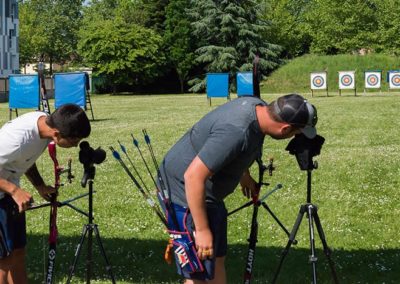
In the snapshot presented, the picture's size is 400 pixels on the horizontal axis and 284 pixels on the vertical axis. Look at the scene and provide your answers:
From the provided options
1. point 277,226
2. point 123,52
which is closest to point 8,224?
point 277,226

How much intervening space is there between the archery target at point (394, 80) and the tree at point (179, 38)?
51.6ft

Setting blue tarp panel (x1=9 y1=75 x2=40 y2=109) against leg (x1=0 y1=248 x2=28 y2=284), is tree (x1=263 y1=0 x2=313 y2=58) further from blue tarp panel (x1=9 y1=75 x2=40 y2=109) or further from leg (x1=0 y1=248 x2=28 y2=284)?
leg (x1=0 y1=248 x2=28 y2=284)

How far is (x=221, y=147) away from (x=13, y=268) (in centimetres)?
188

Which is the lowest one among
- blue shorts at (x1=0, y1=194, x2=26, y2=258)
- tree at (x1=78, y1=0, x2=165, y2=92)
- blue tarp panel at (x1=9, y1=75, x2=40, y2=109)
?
blue shorts at (x1=0, y1=194, x2=26, y2=258)

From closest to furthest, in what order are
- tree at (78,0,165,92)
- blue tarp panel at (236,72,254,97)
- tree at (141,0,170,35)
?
blue tarp panel at (236,72,254,97) → tree at (78,0,165,92) → tree at (141,0,170,35)

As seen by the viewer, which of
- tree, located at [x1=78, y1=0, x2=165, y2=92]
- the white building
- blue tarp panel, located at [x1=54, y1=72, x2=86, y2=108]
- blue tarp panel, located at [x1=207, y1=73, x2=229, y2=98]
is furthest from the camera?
tree, located at [x1=78, y1=0, x2=165, y2=92]

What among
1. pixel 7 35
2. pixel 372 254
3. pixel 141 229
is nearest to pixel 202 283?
pixel 372 254

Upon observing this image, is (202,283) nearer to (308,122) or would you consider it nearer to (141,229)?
(308,122)

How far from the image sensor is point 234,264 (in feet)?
17.7

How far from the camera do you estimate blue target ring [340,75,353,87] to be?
121 ft

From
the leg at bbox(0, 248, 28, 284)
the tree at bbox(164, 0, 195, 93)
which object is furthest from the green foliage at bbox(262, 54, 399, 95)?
the leg at bbox(0, 248, 28, 284)

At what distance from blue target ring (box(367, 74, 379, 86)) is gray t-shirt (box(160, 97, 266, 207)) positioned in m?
36.4

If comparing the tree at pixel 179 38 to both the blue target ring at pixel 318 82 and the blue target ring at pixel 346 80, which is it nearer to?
the blue target ring at pixel 318 82

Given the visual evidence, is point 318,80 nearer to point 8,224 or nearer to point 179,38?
point 179,38
